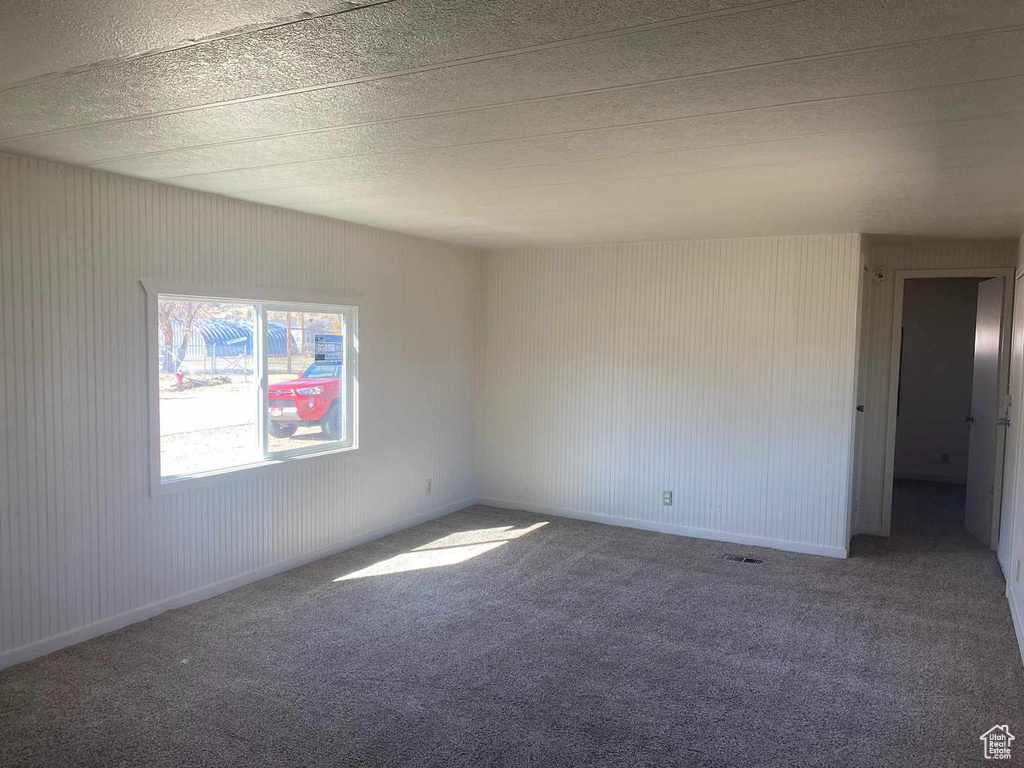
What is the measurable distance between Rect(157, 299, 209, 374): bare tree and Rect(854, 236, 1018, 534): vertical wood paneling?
4.81m

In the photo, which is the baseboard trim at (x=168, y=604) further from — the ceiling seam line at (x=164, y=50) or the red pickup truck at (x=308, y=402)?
the ceiling seam line at (x=164, y=50)

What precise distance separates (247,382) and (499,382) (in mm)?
2637

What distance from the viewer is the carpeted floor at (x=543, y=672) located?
9.46 feet

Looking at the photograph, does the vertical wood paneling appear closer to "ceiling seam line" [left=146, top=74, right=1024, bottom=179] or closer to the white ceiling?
the white ceiling

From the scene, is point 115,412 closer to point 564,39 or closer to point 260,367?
point 260,367

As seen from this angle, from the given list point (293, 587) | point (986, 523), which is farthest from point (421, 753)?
point (986, 523)

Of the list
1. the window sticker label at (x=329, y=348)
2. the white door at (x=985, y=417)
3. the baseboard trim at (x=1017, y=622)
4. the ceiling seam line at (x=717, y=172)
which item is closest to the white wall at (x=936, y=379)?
the white door at (x=985, y=417)

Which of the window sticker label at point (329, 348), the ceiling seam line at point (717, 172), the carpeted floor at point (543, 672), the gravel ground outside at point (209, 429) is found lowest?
the carpeted floor at point (543, 672)

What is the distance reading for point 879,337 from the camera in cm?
615

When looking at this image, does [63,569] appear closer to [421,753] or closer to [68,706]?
[68,706]

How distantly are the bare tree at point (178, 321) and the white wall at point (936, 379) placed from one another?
7451 mm

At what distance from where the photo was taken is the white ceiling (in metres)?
1.80

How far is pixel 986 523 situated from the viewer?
581cm

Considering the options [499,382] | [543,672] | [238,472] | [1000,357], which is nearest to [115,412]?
[238,472]
